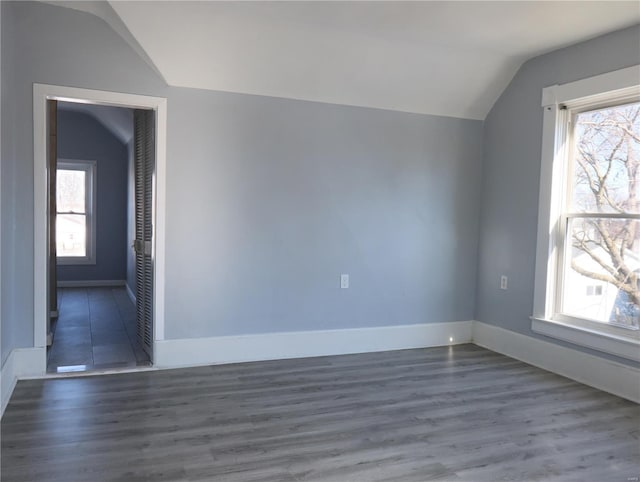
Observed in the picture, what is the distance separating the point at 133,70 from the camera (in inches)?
133

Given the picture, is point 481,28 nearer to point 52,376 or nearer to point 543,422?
point 543,422

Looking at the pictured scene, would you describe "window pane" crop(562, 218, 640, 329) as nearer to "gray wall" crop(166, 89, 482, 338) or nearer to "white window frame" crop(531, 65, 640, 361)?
"white window frame" crop(531, 65, 640, 361)

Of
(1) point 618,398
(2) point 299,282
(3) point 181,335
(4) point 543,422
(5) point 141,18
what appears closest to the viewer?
(4) point 543,422

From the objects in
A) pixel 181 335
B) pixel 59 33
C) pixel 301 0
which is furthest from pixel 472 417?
pixel 59 33

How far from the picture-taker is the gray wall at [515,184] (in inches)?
147

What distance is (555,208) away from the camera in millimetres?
3736

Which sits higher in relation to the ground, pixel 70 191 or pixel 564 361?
pixel 70 191

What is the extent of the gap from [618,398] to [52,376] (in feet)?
12.1

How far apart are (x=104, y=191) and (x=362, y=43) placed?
566 centimetres

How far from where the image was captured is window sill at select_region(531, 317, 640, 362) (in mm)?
3176

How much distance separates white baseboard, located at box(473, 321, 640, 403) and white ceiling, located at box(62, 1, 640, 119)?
2022mm

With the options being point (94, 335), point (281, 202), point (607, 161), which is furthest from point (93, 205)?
point (607, 161)

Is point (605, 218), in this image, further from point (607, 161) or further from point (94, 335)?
point (94, 335)

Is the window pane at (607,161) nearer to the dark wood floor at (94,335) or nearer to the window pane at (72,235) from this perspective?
the dark wood floor at (94,335)
